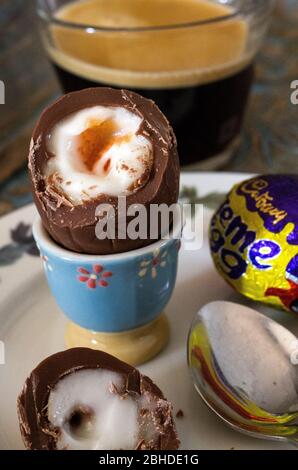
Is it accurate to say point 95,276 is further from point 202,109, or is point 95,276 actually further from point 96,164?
point 202,109

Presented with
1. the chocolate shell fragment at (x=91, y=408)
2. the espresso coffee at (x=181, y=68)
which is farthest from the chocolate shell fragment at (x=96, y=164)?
the espresso coffee at (x=181, y=68)

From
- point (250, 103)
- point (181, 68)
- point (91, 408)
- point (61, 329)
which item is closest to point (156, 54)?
point (181, 68)

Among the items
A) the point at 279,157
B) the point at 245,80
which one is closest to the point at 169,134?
the point at 245,80

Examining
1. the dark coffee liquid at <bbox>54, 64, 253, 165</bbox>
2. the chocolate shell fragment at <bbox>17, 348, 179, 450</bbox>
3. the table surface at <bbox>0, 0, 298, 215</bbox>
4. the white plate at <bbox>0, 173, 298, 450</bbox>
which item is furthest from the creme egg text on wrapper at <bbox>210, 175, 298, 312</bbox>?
the table surface at <bbox>0, 0, 298, 215</bbox>

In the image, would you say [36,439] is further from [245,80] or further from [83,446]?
[245,80]

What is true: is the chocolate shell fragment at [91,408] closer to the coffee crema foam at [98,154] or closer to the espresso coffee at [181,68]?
the coffee crema foam at [98,154]

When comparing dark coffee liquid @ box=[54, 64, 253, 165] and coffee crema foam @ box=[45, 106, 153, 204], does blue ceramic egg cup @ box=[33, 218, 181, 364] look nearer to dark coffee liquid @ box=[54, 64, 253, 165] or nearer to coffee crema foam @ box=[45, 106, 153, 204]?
coffee crema foam @ box=[45, 106, 153, 204]

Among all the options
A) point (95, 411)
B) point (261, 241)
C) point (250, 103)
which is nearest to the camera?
point (95, 411)
